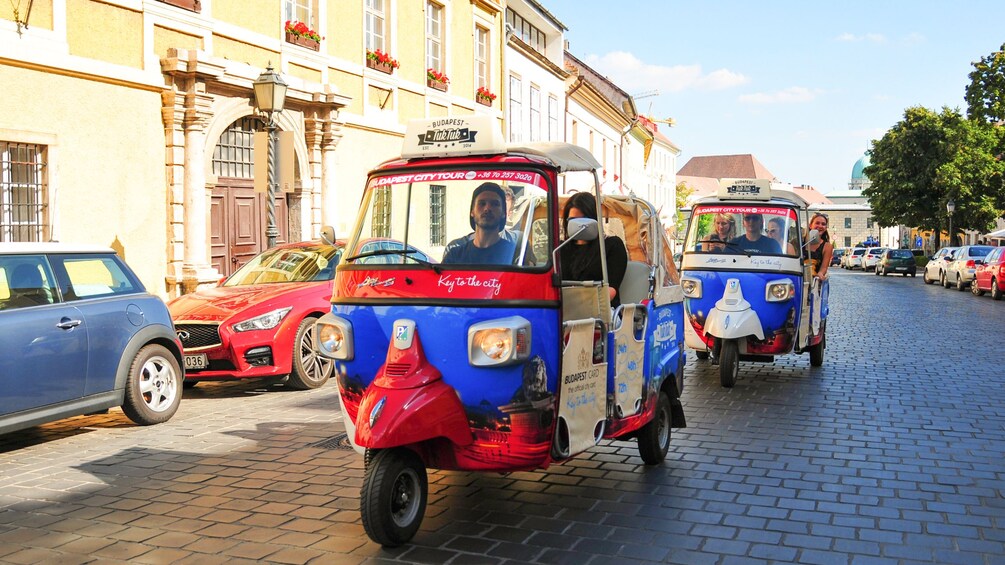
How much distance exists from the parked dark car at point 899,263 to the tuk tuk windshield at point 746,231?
42.5 meters

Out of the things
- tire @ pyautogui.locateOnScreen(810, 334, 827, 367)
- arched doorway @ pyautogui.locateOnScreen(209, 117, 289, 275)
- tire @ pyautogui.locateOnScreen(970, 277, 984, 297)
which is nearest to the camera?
tire @ pyautogui.locateOnScreen(810, 334, 827, 367)

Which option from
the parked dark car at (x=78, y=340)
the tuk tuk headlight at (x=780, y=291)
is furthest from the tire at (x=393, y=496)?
the tuk tuk headlight at (x=780, y=291)

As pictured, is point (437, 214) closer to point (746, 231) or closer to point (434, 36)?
point (746, 231)

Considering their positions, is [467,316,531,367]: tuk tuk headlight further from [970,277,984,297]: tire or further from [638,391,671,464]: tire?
[970,277,984,297]: tire

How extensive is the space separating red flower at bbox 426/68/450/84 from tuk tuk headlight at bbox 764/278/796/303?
14382 mm

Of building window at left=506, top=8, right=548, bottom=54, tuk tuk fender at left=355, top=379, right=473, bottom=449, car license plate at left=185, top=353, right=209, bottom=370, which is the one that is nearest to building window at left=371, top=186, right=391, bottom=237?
tuk tuk fender at left=355, top=379, right=473, bottom=449

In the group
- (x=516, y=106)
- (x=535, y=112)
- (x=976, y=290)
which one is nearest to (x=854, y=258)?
(x=976, y=290)

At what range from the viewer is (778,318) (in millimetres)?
11320

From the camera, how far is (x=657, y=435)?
7.13 meters

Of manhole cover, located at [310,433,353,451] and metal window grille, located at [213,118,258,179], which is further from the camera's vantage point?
metal window grille, located at [213,118,258,179]

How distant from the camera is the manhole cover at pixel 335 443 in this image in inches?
304

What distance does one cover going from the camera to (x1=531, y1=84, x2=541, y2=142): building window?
34125mm

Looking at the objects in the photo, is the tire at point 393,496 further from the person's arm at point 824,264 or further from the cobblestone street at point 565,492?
the person's arm at point 824,264

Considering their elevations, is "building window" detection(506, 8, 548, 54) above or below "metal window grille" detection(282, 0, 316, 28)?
above
